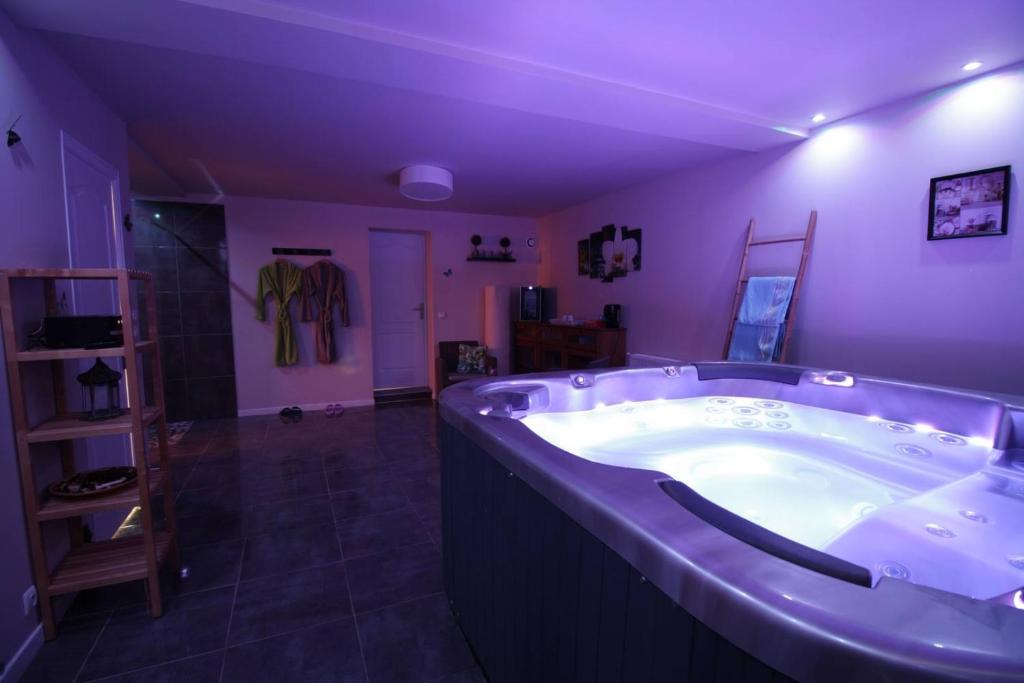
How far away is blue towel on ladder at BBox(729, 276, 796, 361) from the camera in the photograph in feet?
9.27

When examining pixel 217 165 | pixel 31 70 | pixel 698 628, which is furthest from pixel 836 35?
pixel 217 165

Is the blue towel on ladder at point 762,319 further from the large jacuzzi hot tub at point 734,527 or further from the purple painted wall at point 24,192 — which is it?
the purple painted wall at point 24,192

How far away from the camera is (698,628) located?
1.99ft

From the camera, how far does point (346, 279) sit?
4809mm

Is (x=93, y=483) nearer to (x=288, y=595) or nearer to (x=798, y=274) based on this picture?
(x=288, y=595)

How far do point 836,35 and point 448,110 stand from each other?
5.88 ft

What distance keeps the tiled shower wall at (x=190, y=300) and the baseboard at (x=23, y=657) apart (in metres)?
3.26

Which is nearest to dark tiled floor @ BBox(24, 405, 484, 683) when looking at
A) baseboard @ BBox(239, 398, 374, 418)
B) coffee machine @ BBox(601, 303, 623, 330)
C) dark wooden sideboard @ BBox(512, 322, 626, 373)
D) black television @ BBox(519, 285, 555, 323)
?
baseboard @ BBox(239, 398, 374, 418)

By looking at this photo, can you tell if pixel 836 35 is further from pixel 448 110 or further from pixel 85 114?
pixel 85 114

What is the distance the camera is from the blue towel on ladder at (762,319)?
2.83 meters

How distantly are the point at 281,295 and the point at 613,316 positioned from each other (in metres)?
3.34

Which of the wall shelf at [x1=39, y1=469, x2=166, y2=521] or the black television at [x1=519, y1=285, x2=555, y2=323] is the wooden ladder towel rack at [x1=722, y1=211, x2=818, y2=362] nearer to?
the black television at [x1=519, y1=285, x2=555, y2=323]

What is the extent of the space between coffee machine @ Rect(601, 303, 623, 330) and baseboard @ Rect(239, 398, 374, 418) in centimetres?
278

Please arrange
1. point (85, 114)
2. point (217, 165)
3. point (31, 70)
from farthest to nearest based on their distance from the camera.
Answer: point (217, 165) → point (85, 114) → point (31, 70)
